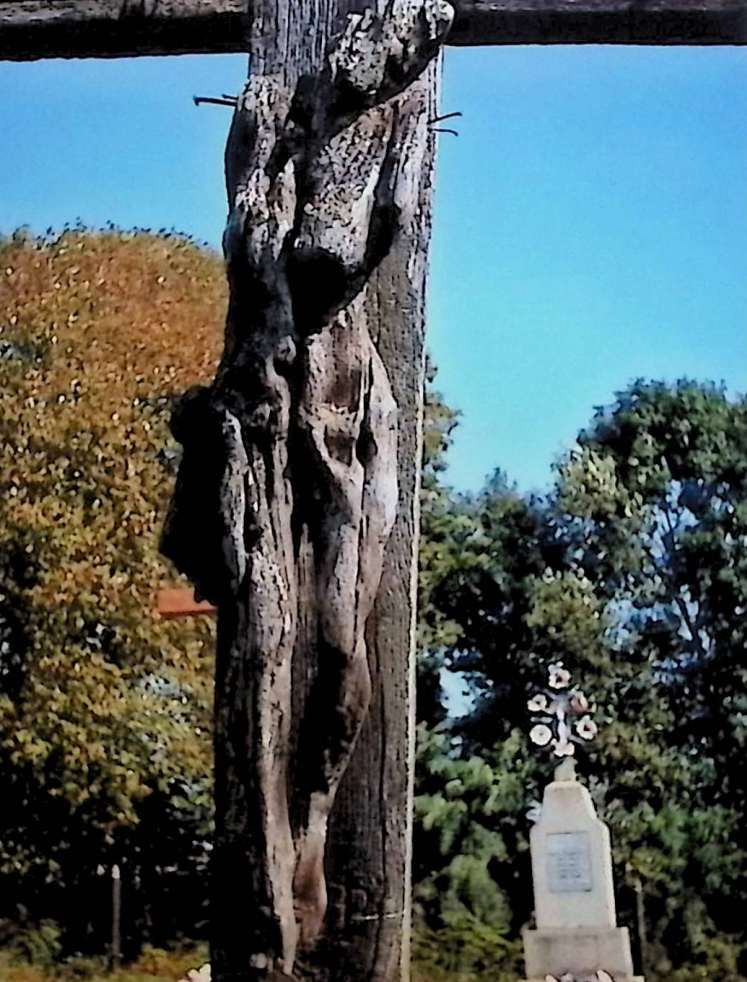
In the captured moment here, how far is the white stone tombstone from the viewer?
4.38 ft

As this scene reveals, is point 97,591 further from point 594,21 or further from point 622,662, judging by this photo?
point 594,21

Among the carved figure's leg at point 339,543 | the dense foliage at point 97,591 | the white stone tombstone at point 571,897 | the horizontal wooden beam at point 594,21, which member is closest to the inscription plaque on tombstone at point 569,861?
the white stone tombstone at point 571,897

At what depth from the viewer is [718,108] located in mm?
1395

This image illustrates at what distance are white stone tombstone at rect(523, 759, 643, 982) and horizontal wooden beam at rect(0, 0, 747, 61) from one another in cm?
67

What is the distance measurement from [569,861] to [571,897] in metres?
0.05

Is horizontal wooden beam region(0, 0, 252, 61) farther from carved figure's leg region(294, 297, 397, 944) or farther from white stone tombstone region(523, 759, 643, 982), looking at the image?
white stone tombstone region(523, 759, 643, 982)

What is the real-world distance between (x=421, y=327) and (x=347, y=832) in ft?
1.13

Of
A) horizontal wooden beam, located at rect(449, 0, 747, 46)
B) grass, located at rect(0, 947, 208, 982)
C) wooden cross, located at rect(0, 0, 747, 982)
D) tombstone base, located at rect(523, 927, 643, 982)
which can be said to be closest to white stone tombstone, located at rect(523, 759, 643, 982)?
tombstone base, located at rect(523, 927, 643, 982)

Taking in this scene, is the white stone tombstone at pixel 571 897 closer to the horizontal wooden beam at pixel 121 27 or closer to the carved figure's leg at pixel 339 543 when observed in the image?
the carved figure's leg at pixel 339 543

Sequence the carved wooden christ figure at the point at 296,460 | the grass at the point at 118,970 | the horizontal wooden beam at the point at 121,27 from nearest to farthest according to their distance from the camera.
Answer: the carved wooden christ figure at the point at 296,460, the horizontal wooden beam at the point at 121,27, the grass at the point at 118,970

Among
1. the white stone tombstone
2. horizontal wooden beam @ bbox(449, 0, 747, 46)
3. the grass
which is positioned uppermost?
horizontal wooden beam @ bbox(449, 0, 747, 46)

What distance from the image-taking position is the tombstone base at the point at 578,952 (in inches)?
52.2

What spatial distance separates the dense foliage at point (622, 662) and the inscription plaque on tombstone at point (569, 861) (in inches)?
1.6

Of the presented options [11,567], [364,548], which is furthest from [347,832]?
[11,567]
